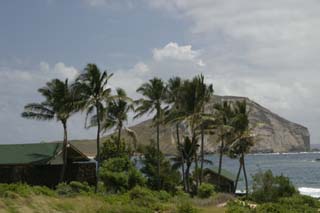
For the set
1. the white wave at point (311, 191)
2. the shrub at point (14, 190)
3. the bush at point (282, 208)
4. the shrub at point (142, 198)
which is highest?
the shrub at point (14, 190)

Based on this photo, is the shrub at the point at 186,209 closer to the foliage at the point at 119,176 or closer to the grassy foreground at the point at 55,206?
the grassy foreground at the point at 55,206

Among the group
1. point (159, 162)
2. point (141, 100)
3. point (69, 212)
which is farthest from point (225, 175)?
point (69, 212)

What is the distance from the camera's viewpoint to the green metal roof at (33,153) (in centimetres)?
3847

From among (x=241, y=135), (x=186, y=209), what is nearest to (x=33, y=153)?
(x=241, y=135)

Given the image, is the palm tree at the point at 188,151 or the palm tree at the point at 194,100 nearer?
the palm tree at the point at 194,100

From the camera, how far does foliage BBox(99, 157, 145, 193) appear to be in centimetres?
3934

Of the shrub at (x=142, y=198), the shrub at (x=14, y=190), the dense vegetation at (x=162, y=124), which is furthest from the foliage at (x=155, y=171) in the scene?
the shrub at (x=14, y=190)

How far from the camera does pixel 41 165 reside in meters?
39.9

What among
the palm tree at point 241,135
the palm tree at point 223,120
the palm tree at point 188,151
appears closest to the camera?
the palm tree at point 188,151

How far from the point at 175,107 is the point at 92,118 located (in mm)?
7208

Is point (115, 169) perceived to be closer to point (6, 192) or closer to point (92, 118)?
point (92, 118)

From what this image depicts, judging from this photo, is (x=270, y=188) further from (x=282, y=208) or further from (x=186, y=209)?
(x=186, y=209)

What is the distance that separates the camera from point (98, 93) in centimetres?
4034

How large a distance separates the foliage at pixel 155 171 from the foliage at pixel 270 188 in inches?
458
